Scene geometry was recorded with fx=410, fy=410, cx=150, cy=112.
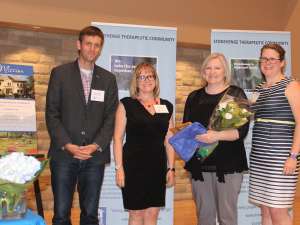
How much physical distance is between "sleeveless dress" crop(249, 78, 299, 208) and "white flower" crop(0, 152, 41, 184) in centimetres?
172

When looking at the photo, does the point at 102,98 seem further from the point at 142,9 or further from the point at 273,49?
the point at 142,9

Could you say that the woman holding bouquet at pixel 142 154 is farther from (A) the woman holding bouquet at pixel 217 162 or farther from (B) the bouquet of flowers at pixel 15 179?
(B) the bouquet of flowers at pixel 15 179

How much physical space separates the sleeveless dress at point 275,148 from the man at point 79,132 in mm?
1113

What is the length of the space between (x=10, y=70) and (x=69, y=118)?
62.3 inches

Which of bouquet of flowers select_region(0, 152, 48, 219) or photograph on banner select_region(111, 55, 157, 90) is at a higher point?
photograph on banner select_region(111, 55, 157, 90)

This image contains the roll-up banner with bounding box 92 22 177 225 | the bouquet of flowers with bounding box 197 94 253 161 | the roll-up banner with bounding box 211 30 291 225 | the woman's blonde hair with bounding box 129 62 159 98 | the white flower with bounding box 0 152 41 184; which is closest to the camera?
the white flower with bounding box 0 152 41 184

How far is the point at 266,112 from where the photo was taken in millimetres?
2943

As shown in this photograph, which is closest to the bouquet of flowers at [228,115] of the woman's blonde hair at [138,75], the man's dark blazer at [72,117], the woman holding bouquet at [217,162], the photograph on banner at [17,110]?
the woman holding bouquet at [217,162]

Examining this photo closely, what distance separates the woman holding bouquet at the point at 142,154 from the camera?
291 cm

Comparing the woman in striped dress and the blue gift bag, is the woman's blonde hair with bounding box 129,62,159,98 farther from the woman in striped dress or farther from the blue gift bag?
the woman in striped dress

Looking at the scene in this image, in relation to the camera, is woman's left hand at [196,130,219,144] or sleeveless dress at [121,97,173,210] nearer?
woman's left hand at [196,130,219,144]

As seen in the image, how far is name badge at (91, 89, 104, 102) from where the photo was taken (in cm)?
297

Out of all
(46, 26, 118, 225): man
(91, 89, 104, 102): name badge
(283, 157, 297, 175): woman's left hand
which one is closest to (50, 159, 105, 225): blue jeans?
(46, 26, 118, 225): man

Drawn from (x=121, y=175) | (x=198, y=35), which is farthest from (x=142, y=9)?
(x=121, y=175)
